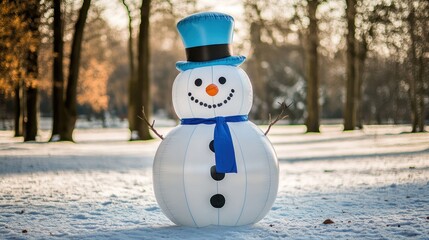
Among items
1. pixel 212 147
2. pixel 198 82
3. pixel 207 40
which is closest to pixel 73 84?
pixel 207 40

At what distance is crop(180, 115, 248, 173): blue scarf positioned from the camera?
17.8 feet

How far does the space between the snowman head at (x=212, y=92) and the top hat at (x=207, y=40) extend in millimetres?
89

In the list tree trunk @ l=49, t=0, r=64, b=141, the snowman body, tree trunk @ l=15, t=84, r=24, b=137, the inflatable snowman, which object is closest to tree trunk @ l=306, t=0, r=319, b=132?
tree trunk @ l=49, t=0, r=64, b=141

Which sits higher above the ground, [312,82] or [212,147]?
[312,82]

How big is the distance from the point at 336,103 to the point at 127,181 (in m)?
50.4

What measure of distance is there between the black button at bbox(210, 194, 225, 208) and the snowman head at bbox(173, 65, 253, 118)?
0.90 metres

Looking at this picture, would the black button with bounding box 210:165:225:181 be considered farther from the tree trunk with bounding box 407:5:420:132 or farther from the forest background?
the tree trunk with bounding box 407:5:420:132

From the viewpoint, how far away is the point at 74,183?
10.1 meters

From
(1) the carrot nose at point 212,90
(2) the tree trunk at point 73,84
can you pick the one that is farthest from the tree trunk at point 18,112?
(1) the carrot nose at point 212,90

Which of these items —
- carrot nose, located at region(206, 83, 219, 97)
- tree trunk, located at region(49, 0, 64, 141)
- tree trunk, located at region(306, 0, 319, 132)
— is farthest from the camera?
tree trunk, located at region(306, 0, 319, 132)

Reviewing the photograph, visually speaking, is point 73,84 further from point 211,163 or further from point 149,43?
point 211,163

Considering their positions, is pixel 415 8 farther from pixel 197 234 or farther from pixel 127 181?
pixel 197 234

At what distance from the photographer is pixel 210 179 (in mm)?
5504

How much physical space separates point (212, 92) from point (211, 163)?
2.57 feet
